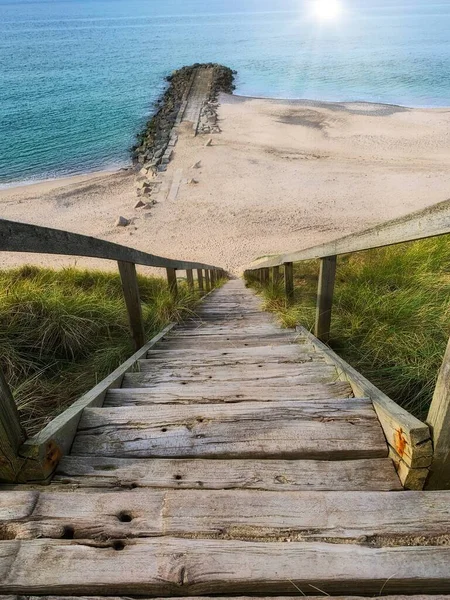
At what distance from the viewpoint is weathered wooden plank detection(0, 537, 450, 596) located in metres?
1.13

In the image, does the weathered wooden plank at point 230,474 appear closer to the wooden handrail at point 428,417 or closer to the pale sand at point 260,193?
the wooden handrail at point 428,417

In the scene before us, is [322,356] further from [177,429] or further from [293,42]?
[293,42]

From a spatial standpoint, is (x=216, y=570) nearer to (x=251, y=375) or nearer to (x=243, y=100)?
(x=251, y=375)

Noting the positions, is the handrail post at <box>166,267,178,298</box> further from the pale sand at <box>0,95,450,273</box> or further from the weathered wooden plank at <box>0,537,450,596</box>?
the pale sand at <box>0,95,450,273</box>

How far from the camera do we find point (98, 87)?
39.0m

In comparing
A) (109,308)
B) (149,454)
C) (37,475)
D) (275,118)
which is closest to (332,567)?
(149,454)

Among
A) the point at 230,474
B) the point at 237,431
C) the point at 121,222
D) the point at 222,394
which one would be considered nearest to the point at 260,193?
the point at 121,222

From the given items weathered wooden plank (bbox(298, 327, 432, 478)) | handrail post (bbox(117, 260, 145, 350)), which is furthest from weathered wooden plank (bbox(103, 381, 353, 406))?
handrail post (bbox(117, 260, 145, 350))

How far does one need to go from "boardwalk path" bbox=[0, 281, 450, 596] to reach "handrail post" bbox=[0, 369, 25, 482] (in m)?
0.13

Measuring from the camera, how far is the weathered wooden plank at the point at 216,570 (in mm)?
1130

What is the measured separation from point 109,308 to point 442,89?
38.3 m

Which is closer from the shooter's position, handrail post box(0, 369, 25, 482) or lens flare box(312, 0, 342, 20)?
handrail post box(0, 369, 25, 482)

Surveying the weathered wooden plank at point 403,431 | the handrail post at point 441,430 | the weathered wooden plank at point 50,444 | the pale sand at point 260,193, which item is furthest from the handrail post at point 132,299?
the pale sand at point 260,193

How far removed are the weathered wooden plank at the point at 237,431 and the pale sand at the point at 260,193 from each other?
11.2 metres
